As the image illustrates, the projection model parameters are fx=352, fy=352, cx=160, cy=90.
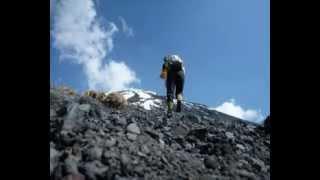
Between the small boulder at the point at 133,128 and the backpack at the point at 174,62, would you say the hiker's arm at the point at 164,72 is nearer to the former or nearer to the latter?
the backpack at the point at 174,62

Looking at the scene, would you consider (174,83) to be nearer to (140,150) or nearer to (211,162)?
(211,162)

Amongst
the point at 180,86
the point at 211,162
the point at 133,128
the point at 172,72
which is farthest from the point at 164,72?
the point at 211,162

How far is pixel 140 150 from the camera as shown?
7277 mm

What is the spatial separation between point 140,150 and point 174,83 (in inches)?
246

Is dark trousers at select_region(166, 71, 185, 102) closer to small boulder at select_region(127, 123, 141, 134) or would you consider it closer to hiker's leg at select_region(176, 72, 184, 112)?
hiker's leg at select_region(176, 72, 184, 112)

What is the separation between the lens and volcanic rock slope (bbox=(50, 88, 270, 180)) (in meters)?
6.11

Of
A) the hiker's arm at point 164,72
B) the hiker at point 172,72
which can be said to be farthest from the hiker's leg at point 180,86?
the hiker's arm at point 164,72

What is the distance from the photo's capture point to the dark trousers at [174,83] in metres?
13.1

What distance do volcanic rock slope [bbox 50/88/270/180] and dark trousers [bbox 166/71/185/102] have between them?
249 centimetres

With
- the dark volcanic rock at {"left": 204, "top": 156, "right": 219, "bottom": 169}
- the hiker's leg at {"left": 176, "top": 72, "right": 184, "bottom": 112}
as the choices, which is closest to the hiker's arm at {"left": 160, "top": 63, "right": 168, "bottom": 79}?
the hiker's leg at {"left": 176, "top": 72, "right": 184, "bottom": 112}
